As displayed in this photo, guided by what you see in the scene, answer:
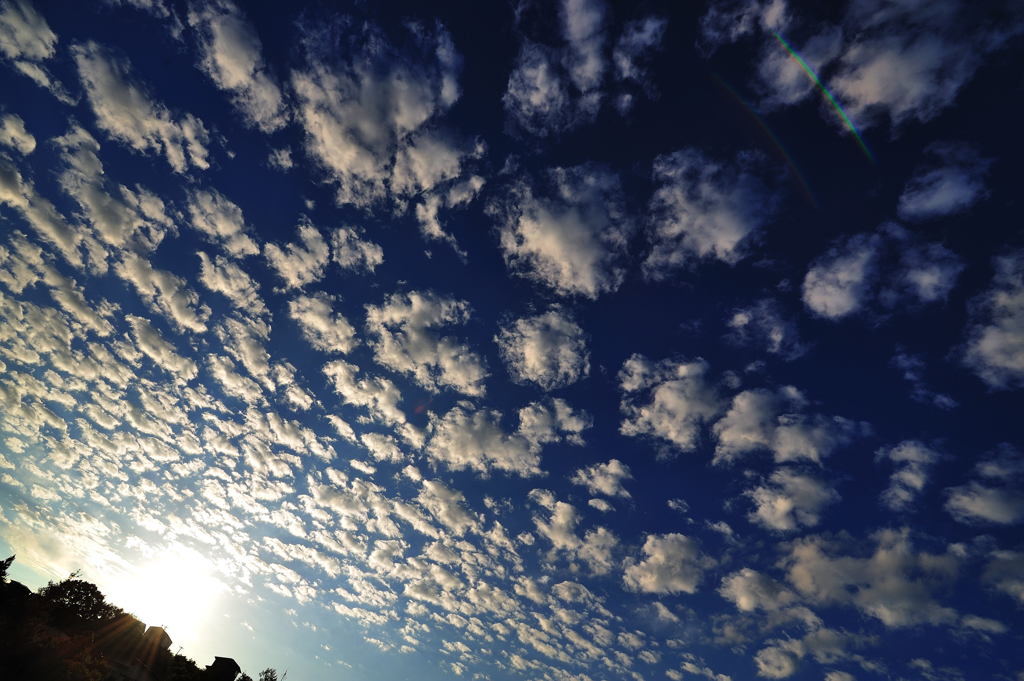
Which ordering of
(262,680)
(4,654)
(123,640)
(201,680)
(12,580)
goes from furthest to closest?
(262,680) < (123,640) < (201,680) < (12,580) < (4,654)

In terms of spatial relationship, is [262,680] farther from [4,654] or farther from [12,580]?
[4,654]

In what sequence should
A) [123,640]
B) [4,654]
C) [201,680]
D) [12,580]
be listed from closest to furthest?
1. [4,654]
2. [12,580]
3. [201,680]
4. [123,640]

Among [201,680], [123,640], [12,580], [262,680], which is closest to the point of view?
[12,580]

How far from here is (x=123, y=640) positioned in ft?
247

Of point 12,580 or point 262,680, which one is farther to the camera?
point 262,680

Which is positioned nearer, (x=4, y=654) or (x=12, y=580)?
(x=4, y=654)

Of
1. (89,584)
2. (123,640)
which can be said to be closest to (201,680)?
(123,640)

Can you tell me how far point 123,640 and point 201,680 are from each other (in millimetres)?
25220

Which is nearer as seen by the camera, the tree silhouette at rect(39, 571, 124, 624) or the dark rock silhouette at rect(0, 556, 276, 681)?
the dark rock silhouette at rect(0, 556, 276, 681)

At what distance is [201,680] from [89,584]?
116 feet

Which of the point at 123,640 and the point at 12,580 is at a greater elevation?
the point at 12,580

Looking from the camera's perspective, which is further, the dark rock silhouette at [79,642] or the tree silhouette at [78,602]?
the tree silhouette at [78,602]

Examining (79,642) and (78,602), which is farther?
(78,602)

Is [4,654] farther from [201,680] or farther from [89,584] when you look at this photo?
[89,584]
